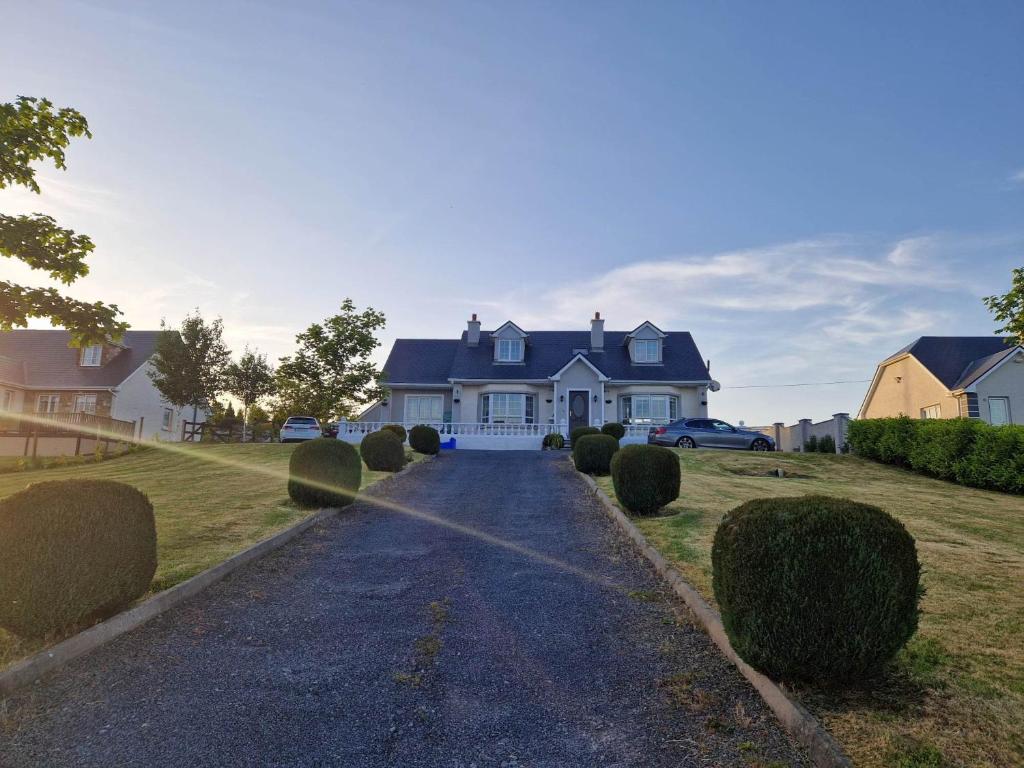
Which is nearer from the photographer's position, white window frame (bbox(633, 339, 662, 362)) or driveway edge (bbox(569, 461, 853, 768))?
driveway edge (bbox(569, 461, 853, 768))

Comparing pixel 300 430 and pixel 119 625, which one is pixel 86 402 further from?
pixel 119 625

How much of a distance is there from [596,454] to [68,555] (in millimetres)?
14114

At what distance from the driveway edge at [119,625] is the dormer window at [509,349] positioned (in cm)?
2726

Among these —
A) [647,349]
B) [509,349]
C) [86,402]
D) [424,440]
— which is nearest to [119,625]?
[424,440]

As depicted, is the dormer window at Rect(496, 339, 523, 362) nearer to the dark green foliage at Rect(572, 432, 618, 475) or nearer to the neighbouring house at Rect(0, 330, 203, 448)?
the dark green foliage at Rect(572, 432, 618, 475)

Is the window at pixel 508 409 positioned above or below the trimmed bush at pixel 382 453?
above

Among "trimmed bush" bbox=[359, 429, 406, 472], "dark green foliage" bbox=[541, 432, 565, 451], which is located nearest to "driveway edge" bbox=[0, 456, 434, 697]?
"trimmed bush" bbox=[359, 429, 406, 472]

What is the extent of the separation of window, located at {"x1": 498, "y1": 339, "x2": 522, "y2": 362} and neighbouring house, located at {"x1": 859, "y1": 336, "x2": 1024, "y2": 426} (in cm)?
1932

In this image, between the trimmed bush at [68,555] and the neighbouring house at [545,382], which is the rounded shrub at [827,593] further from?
the neighbouring house at [545,382]

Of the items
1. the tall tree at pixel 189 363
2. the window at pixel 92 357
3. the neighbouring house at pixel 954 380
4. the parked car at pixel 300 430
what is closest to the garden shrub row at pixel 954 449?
the neighbouring house at pixel 954 380

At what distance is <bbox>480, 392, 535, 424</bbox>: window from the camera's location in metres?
34.4

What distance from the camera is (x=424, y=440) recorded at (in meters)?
24.9

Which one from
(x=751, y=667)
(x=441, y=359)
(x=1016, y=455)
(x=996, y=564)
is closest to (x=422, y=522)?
(x=751, y=667)

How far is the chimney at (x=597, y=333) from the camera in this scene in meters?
37.8
